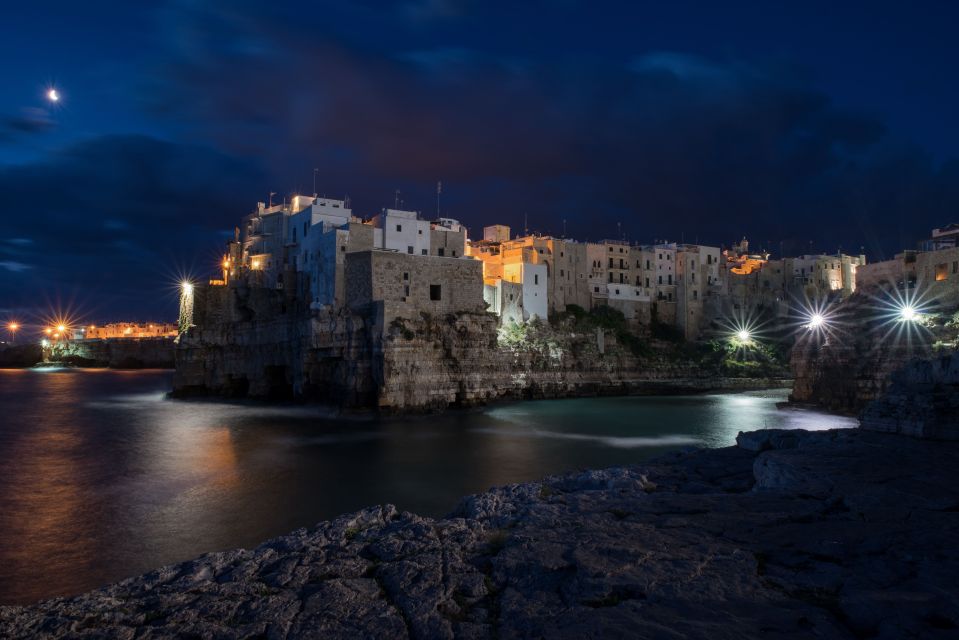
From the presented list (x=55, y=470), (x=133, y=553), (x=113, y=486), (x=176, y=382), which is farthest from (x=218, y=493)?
(x=176, y=382)

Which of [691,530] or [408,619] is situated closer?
[408,619]

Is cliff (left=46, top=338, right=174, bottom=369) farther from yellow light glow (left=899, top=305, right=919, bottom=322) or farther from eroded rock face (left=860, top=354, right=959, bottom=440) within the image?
eroded rock face (left=860, top=354, right=959, bottom=440)

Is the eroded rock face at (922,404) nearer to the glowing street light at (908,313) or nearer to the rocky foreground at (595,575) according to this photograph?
the rocky foreground at (595,575)

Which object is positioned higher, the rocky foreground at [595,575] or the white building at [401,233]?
the white building at [401,233]

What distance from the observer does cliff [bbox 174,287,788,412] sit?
37.2m

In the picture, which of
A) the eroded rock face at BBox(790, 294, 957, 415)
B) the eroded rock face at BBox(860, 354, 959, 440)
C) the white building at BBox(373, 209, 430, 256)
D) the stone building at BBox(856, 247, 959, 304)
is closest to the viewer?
the eroded rock face at BBox(860, 354, 959, 440)

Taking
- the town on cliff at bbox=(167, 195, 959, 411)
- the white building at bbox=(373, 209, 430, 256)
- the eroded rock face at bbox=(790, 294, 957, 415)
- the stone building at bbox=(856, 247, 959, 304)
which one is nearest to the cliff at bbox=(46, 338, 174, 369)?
the town on cliff at bbox=(167, 195, 959, 411)

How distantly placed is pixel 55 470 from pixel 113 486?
14.7 ft

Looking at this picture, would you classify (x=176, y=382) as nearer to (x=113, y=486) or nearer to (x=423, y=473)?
(x=113, y=486)

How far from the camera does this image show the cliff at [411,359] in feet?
122

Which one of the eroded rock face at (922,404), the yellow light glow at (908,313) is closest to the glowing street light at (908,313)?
the yellow light glow at (908,313)

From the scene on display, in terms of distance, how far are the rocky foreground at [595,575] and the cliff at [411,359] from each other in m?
28.5

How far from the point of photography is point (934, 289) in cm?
3809

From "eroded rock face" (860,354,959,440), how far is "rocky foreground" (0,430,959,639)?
3.03 meters
